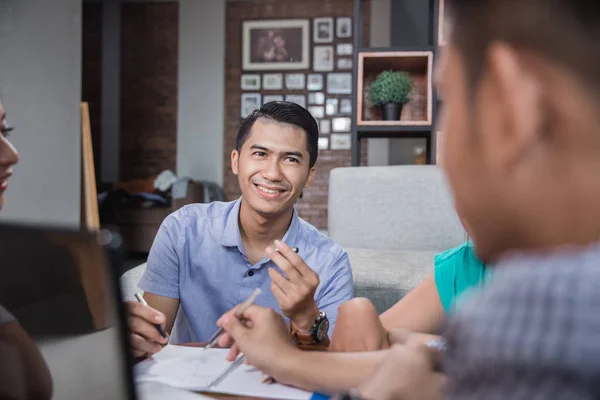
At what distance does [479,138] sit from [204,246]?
1.26m

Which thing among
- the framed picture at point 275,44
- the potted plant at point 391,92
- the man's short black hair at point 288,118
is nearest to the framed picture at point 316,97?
the framed picture at point 275,44

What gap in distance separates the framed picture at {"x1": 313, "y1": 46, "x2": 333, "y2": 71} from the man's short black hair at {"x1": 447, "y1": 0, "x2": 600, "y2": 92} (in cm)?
653

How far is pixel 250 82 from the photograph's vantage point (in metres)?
6.77

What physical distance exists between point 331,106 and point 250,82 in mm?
1084

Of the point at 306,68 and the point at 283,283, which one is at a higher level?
the point at 306,68

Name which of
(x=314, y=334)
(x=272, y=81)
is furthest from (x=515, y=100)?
(x=272, y=81)

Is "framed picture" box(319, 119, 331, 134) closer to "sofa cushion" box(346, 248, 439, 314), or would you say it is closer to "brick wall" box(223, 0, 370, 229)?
"brick wall" box(223, 0, 370, 229)

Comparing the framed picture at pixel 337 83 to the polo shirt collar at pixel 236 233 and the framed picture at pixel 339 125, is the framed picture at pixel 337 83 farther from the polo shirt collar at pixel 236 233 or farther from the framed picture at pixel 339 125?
the polo shirt collar at pixel 236 233

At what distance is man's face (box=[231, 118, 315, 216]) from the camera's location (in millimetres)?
1515

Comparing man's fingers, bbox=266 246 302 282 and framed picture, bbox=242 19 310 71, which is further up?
framed picture, bbox=242 19 310 71

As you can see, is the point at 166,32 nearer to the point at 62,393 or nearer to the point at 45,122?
the point at 45,122

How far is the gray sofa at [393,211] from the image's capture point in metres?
2.43

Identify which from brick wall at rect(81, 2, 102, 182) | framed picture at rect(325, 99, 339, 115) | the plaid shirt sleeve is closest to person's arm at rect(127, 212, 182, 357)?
the plaid shirt sleeve

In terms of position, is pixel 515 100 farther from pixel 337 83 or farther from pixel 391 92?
pixel 337 83
